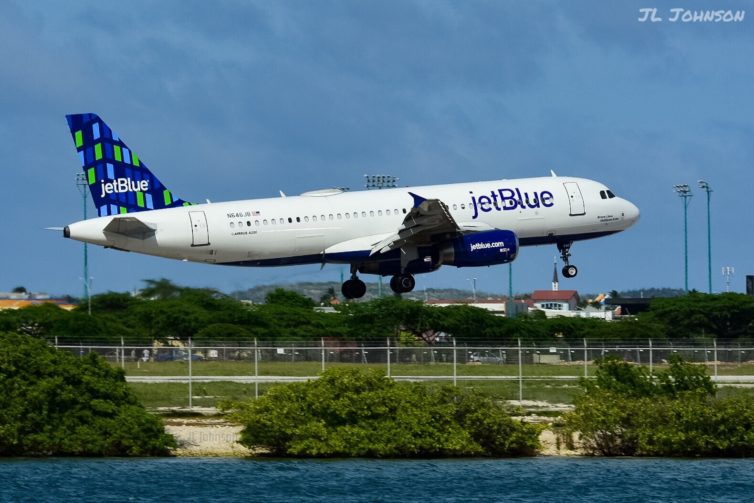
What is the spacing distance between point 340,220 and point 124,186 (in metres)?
9.37

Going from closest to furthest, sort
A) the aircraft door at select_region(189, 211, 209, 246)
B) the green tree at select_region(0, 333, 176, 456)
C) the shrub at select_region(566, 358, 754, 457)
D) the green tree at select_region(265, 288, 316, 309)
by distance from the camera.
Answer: the green tree at select_region(0, 333, 176, 456)
the shrub at select_region(566, 358, 754, 457)
the aircraft door at select_region(189, 211, 209, 246)
the green tree at select_region(265, 288, 316, 309)

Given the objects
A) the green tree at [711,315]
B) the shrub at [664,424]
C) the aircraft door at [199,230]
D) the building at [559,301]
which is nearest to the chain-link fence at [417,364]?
the aircraft door at [199,230]

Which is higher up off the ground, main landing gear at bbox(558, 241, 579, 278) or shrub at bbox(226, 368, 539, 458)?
main landing gear at bbox(558, 241, 579, 278)

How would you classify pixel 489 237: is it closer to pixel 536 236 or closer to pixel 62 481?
pixel 536 236

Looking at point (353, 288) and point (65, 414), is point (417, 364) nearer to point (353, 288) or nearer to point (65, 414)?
point (353, 288)

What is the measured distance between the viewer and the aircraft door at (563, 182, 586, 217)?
74750 millimetres

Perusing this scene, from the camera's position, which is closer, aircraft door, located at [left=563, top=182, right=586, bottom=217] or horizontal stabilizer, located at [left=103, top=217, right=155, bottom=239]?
horizontal stabilizer, located at [left=103, top=217, right=155, bottom=239]

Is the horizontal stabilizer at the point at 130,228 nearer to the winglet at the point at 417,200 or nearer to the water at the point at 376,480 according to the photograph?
the winglet at the point at 417,200

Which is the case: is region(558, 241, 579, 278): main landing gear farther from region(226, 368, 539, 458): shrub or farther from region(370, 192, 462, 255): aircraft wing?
region(226, 368, 539, 458): shrub

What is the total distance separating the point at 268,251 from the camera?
70375mm

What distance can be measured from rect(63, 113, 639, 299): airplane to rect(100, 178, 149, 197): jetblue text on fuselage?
1.7 inches

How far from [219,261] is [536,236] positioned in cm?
1422

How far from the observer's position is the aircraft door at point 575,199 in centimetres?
7475

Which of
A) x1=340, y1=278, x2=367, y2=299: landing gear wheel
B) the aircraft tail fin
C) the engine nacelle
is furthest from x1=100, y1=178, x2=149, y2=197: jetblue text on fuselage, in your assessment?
the engine nacelle
